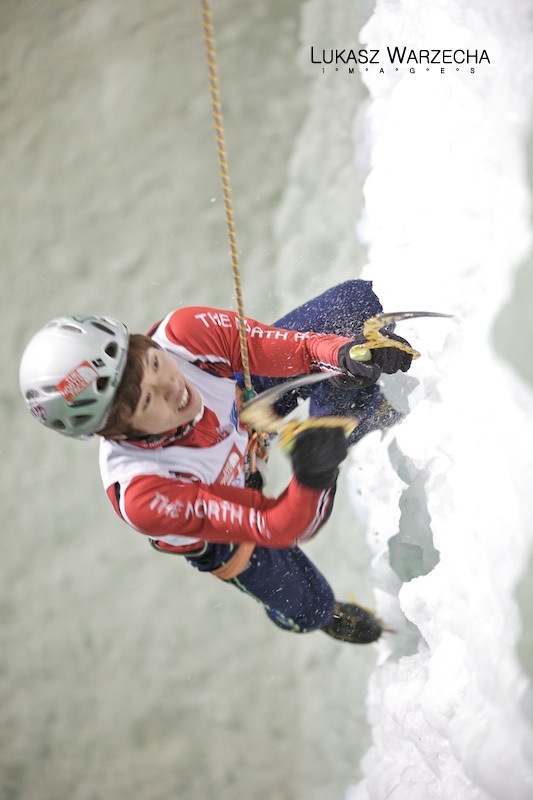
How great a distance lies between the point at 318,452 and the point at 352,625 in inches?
36.0

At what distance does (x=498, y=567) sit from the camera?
1.21 metres

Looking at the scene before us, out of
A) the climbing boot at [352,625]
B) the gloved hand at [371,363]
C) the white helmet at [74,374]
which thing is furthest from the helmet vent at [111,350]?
the climbing boot at [352,625]

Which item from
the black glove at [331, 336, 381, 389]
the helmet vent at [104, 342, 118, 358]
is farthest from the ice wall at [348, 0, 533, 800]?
the helmet vent at [104, 342, 118, 358]

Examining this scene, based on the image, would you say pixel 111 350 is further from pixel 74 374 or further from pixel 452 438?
pixel 452 438

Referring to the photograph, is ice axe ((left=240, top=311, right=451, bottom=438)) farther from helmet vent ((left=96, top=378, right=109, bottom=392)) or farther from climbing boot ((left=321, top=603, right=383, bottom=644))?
climbing boot ((left=321, top=603, right=383, bottom=644))

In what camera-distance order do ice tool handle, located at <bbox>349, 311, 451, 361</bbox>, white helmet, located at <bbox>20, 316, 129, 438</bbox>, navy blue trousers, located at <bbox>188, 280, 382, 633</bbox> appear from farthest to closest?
navy blue trousers, located at <bbox>188, 280, 382, 633</bbox> → ice tool handle, located at <bbox>349, 311, 451, 361</bbox> → white helmet, located at <bbox>20, 316, 129, 438</bbox>

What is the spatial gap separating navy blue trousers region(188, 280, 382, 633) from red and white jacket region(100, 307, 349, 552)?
0.40ft

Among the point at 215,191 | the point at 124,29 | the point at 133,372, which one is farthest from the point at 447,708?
the point at 124,29

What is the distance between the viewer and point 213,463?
4.31 feet

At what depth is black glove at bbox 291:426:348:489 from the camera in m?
1.03

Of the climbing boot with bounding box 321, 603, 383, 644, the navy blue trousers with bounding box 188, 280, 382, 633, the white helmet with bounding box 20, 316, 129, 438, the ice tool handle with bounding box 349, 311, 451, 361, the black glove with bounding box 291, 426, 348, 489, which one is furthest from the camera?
the climbing boot with bounding box 321, 603, 383, 644

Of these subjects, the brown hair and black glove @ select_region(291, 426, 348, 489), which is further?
the brown hair

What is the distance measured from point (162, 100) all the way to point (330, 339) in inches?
72.1

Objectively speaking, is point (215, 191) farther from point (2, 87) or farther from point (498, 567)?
point (498, 567)
